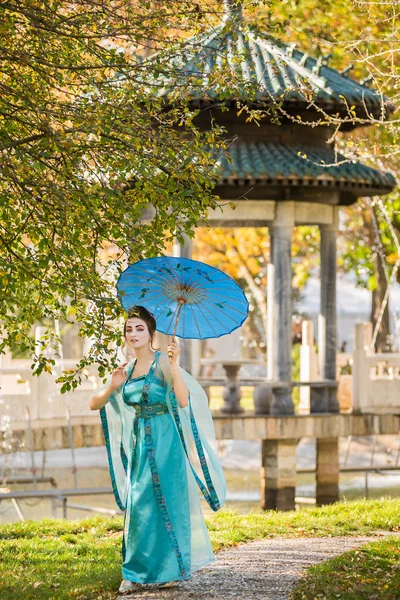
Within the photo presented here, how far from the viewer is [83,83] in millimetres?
7586

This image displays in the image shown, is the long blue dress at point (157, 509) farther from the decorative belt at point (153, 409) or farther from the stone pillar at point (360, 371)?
the stone pillar at point (360, 371)

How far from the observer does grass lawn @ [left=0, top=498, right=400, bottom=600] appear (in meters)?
7.34

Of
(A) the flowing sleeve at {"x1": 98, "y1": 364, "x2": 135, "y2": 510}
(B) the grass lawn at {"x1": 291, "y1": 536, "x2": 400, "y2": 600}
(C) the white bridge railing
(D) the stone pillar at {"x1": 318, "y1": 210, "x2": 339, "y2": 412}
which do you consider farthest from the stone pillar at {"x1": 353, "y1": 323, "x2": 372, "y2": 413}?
(A) the flowing sleeve at {"x1": 98, "y1": 364, "x2": 135, "y2": 510}

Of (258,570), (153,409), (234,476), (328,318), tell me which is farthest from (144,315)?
(234,476)

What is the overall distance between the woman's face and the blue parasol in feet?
0.35

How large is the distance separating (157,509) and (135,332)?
42.5 inches

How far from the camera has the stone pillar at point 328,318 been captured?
1573 cm

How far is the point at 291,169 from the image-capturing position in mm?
14266

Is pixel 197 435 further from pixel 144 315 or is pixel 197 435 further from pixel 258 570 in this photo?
pixel 258 570

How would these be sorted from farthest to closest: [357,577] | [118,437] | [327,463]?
[327,463] < [118,437] < [357,577]

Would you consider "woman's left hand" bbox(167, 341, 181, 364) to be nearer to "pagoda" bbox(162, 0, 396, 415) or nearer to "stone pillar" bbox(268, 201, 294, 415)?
"pagoda" bbox(162, 0, 396, 415)

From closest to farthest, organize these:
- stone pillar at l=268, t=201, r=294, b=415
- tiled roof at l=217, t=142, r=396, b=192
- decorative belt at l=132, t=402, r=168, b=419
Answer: decorative belt at l=132, t=402, r=168, b=419
tiled roof at l=217, t=142, r=396, b=192
stone pillar at l=268, t=201, r=294, b=415

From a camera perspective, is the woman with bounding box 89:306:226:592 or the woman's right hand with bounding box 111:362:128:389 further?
the woman's right hand with bounding box 111:362:128:389

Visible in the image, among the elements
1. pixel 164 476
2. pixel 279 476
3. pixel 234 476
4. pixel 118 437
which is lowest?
pixel 234 476
